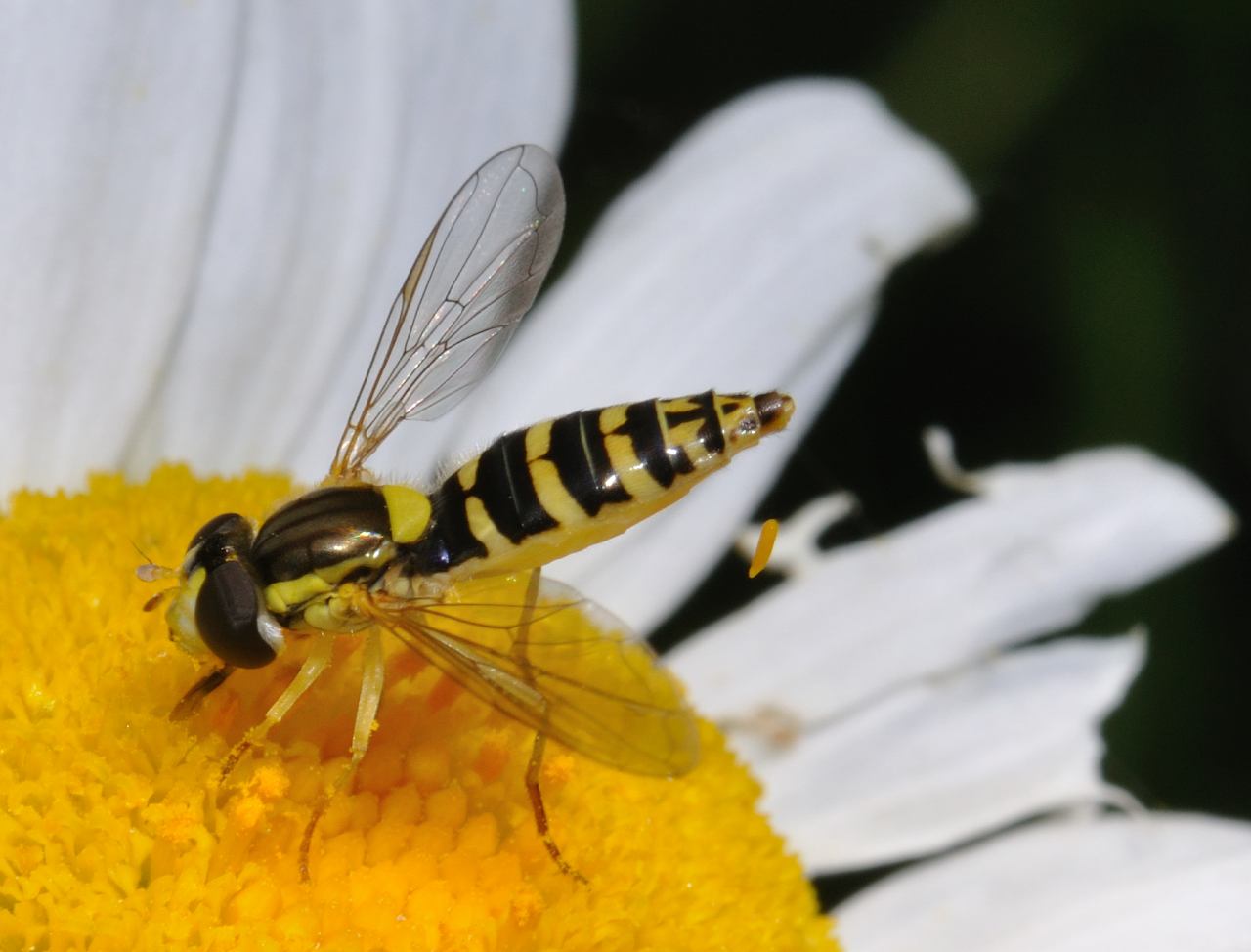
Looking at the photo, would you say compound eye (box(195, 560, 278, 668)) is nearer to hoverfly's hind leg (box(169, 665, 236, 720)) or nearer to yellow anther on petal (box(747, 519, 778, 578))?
hoverfly's hind leg (box(169, 665, 236, 720))

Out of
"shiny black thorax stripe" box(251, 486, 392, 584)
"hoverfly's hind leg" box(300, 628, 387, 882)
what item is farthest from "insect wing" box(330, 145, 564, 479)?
"hoverfly's hind leg" box(300, 628, 387, 882)

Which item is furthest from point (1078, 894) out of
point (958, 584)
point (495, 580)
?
point (495, 580)

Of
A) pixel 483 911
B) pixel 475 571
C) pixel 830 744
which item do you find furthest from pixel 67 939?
pixel 830 744

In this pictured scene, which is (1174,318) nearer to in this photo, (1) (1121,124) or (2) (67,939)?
(1) (1121,124)

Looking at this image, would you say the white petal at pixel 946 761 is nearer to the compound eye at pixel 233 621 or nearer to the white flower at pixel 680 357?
the white flower at pixel 680 357

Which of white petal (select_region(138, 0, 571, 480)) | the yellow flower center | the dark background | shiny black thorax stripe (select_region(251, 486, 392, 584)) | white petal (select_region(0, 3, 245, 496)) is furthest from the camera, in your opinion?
the dark background

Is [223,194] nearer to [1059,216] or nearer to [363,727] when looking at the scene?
[363,727]

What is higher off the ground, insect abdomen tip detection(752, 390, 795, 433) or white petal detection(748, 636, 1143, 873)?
insect abdomen tip detection(752, 390, 795, 433)
